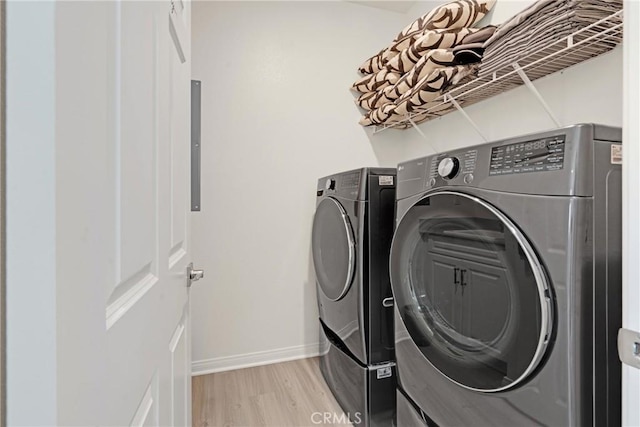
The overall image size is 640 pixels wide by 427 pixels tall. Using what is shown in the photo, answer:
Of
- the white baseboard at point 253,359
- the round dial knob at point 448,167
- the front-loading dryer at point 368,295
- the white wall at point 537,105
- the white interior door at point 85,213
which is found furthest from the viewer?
the white baseboard at point 253,359

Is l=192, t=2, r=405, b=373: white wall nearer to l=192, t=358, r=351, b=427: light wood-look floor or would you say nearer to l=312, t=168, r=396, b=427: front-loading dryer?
l=192, t=358, r=351, b=427: light wood-look floor

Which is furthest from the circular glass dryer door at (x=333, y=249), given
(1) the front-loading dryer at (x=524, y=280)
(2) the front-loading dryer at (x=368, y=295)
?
(1) the front-loading dryer at (x=524, y=280)

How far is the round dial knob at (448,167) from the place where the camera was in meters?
0.93

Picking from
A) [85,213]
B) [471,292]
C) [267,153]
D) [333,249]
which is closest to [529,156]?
[471,292]

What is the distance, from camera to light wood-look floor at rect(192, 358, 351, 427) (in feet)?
5.17

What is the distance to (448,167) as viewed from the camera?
95 centimetres

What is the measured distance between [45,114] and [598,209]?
92cm

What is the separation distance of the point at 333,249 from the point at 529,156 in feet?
3.59

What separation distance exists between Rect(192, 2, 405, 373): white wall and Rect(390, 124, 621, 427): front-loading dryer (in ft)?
4.20

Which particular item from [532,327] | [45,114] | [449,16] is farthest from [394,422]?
[449,16]

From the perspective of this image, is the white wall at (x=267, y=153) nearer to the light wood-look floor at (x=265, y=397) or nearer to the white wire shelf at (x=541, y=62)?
the light wood-look floor at (x=265, y=397)

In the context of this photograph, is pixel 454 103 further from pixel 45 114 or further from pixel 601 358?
pixel 45 114

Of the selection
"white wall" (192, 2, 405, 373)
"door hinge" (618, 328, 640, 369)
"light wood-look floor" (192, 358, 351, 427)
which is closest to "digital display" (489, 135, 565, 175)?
"door hinge" (618, 328, 640, 369)

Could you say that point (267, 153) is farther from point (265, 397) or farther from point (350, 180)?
point (265, 397)
